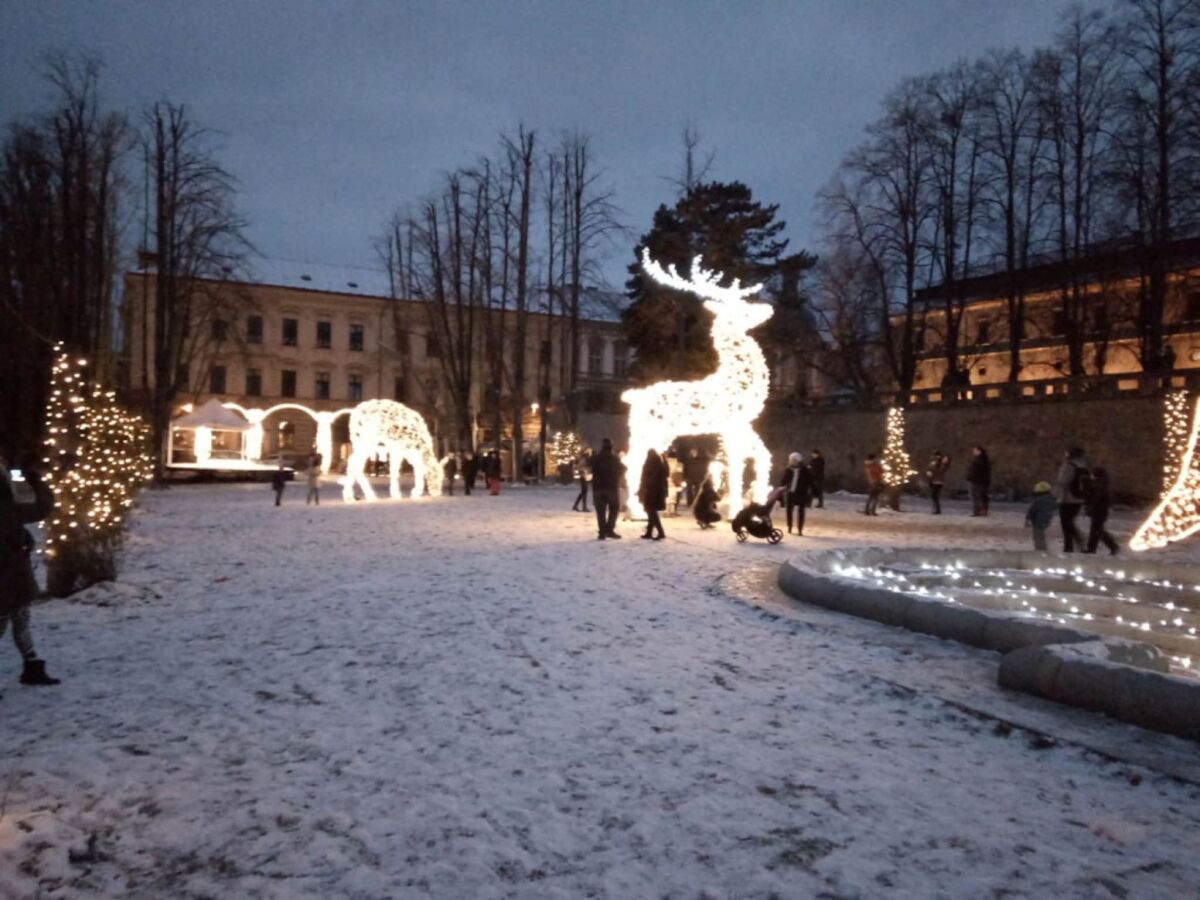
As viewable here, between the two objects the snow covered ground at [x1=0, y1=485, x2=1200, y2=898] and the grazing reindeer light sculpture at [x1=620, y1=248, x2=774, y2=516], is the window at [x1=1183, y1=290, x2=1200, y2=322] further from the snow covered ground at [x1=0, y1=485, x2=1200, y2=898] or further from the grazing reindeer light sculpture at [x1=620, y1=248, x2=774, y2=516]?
the snow covered ground at [x1=0, y1=485, x2=1200, y2=898]

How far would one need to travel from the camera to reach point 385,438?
26.5 m

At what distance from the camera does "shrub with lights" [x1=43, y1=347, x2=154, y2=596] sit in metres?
10.2

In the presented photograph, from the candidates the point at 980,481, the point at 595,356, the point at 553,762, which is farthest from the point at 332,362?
the point at 553,762

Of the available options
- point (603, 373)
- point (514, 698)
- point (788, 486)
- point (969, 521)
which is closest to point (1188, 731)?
point (514, 698)

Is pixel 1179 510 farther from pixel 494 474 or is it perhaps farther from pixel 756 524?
pixel 494 474

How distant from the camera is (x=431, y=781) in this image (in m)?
4.68

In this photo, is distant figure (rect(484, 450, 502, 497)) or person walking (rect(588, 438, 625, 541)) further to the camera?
distant figure (rect(484, 450, 502, 497))

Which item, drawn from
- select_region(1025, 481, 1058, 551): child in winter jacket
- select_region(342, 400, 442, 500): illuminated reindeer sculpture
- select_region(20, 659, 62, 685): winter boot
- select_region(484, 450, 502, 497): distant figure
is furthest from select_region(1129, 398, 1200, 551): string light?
select_region(484, 450, 502, 497): distant figure

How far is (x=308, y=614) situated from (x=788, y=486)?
1148cm

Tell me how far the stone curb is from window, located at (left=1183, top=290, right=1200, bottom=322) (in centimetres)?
4087

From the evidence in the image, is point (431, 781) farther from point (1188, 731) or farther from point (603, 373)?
point (603, 373)

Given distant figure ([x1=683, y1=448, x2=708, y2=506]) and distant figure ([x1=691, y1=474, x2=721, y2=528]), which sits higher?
distant figure ([x1=683, y1=448, x2=708, y2=506])

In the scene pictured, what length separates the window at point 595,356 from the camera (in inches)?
2594

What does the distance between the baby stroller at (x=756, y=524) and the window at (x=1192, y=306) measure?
35346 millimetres
